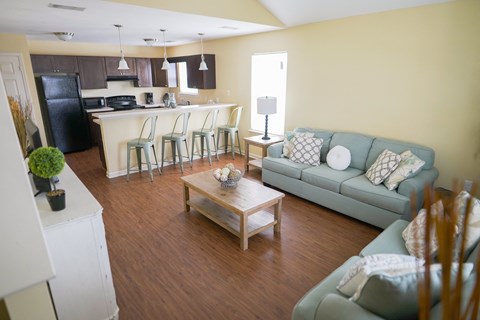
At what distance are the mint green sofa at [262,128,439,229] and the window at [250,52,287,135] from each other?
99 centimetres

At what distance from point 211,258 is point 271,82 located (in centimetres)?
366

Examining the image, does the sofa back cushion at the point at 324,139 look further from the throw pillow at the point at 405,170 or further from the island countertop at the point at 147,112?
the island countertop at the point at 147,112

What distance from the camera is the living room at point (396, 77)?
121 inches

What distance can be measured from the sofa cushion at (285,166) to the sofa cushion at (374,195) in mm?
665

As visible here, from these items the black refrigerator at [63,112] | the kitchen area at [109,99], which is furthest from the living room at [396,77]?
the kitchen area at [109,99]

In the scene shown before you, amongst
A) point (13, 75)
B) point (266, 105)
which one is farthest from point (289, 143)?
point (13, 75)

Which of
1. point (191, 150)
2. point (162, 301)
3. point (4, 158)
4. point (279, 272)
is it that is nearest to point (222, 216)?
point (279, 272)

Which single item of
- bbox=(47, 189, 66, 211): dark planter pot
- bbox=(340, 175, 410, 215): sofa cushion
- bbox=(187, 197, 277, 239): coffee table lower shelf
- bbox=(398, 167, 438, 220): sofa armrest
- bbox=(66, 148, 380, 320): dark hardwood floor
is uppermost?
bbox=(47, 189, 66, 211): dark planter pot

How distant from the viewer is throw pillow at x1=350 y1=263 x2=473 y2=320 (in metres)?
1.20

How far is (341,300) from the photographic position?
4.64 ft

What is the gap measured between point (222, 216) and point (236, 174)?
1.64ft

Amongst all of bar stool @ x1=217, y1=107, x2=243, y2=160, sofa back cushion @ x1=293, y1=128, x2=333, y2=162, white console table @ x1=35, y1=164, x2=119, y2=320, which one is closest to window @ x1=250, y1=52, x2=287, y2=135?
bar stool @ x1=217, y1=107, x2=243, y2=160

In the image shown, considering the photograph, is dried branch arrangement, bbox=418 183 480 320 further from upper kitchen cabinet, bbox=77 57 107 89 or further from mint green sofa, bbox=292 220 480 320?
upper kitchen cabinet, bbox=77 57 107 89

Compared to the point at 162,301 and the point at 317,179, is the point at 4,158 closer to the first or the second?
the point at 162,301
